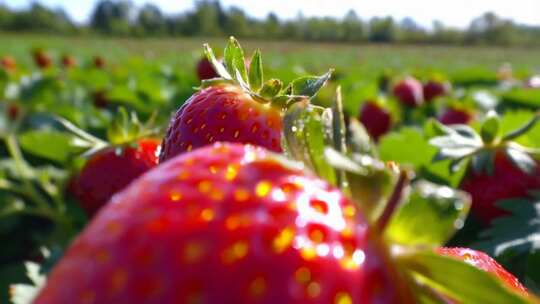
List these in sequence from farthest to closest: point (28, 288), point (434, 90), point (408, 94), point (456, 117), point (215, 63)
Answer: point (434, 90) → point (408, 94) → point (456, 117) → point (28, 288) → point (215, 63)

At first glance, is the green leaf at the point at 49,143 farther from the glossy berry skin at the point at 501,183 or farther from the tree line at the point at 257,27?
the tree line at the point at 257,27

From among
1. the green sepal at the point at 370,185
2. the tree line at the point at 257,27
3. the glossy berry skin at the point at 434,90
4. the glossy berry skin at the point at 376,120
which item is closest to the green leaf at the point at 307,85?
the green sepal at the point at 370,185

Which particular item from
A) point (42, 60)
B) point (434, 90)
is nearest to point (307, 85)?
point (434, 90)

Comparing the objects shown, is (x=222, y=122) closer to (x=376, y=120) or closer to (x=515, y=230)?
(x=515, y=230)

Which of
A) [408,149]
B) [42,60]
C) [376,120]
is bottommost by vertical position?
[42,60]

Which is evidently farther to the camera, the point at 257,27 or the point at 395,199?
the point at 257,27

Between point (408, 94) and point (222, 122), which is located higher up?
point (222, 122)

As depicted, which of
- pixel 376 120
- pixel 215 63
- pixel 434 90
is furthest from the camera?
pixel 434 90

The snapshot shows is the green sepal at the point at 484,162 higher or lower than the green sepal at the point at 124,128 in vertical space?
lower
